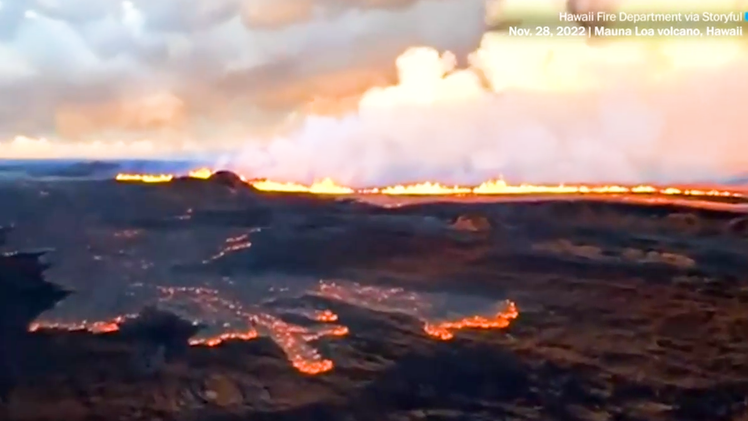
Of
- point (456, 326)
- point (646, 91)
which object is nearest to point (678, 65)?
point (646, 91)

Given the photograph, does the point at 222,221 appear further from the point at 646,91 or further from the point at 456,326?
the point at 646,91

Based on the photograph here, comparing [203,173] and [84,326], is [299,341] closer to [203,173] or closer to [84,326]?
[84,326]

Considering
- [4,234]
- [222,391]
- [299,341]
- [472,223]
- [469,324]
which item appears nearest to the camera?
[222,391]

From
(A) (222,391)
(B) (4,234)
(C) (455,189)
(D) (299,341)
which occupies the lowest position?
Answer: (A) (222,391)

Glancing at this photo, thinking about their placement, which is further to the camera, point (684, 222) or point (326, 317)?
point (684, 222)

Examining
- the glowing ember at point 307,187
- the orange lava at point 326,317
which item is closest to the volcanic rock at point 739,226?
the glowing ember at point 307,187

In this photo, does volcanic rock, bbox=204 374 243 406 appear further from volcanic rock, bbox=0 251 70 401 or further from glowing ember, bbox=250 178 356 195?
glowing ember, bbox=250 178 356 195

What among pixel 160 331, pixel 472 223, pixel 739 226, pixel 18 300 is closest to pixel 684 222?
pixel 739 226
